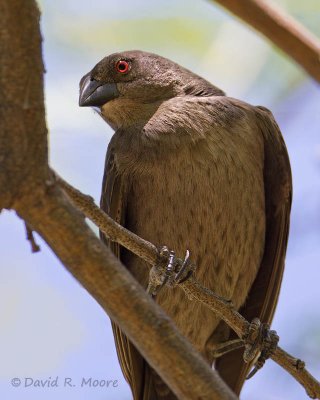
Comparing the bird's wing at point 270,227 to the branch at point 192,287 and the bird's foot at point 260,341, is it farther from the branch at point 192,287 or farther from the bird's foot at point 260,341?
the branch at point 192,287

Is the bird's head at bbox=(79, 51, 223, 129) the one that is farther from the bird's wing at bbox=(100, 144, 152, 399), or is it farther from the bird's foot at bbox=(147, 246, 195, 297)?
the bird's foot at bbox=(147, 246, 195, 297)

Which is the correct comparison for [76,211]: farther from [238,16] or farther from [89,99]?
[89,99]

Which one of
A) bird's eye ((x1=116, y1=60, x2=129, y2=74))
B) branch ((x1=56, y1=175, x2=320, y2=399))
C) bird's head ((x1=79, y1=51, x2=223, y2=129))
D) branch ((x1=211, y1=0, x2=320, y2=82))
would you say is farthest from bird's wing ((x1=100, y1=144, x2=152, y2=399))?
branch ((x1=211, y1=0, x2=320, y2=82))

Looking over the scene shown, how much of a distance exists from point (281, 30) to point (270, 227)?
2.22 m

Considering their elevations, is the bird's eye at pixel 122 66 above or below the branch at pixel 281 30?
above

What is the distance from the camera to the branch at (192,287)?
331cm

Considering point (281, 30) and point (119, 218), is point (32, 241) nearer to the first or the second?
point (281, 30)

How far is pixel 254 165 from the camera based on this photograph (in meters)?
5.10

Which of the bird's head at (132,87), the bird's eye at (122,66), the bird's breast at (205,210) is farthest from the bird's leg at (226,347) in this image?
the bird's eye at (122,66)

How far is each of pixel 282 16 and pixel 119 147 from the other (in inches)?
79.6

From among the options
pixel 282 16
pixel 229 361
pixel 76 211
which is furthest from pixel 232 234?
pixel 76 211

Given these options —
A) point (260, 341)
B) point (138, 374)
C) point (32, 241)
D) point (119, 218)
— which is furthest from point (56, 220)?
point (138, 374)

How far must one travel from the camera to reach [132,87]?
18.5ft

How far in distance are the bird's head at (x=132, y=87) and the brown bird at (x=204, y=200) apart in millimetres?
16
